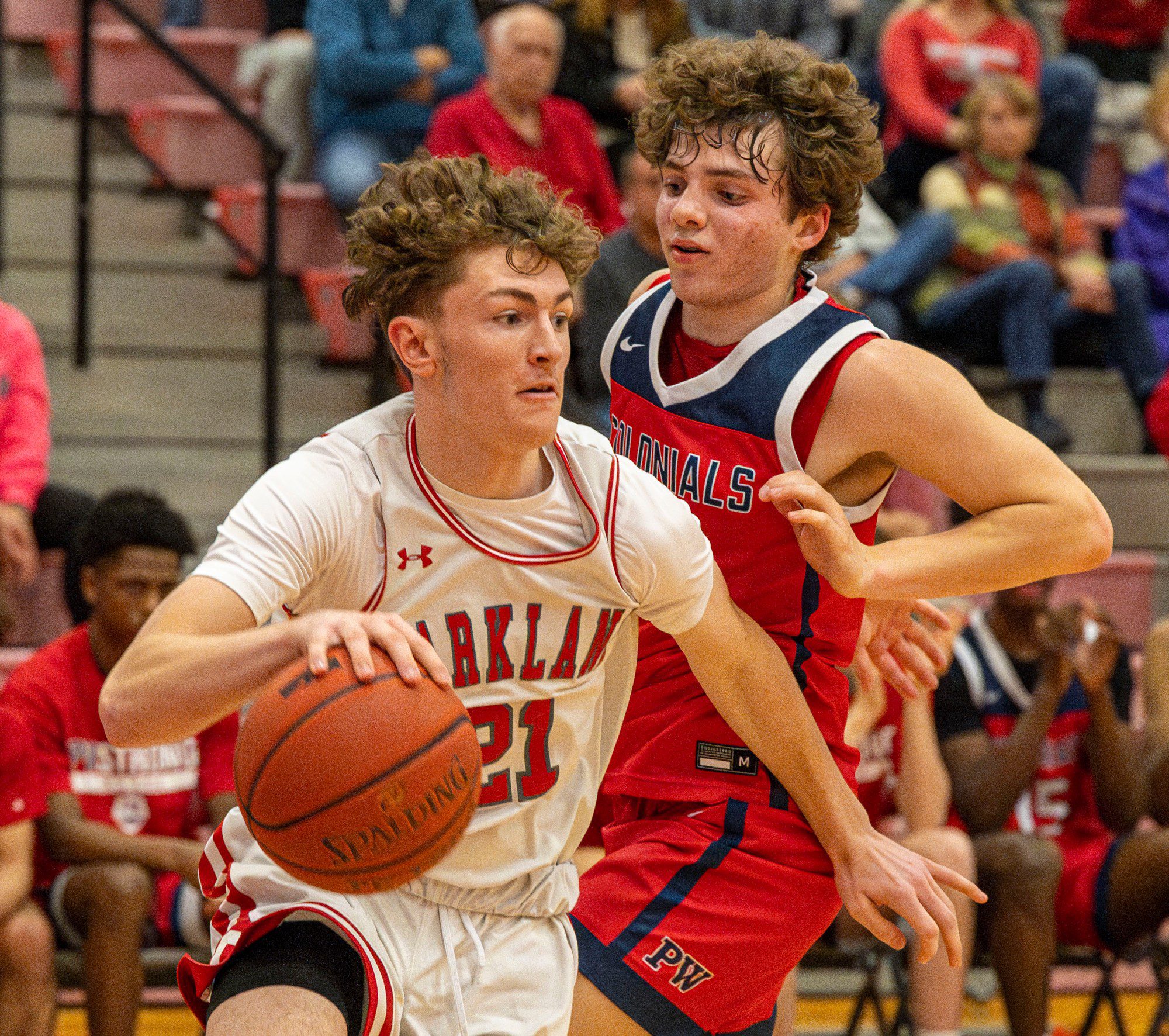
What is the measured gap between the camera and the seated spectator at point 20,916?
3.89 metres

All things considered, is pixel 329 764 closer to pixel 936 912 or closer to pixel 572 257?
pixel 572 257

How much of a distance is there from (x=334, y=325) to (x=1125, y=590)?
3.24m

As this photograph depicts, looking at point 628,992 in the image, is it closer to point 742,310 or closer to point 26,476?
point 742,310

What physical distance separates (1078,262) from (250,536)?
5230mm

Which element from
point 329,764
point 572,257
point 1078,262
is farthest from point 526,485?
point 1078,262

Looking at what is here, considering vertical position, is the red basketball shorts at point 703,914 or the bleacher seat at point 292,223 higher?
the bleacher seat at point 292,223

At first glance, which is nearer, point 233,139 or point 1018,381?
point 1018,381

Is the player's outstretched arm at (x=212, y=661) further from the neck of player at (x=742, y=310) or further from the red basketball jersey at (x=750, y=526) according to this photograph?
the neck of player at (x=742, y=310)

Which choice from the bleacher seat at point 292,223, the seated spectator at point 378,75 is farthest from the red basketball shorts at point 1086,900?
the bleacher seat at point 292,223

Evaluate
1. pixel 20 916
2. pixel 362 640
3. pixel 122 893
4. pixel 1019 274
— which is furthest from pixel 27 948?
pixel 1019 274

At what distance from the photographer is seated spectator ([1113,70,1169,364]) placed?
680 cm

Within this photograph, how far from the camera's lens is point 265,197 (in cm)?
582

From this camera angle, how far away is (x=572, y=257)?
2.43m

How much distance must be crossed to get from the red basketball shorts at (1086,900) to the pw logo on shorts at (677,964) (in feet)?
7.18
